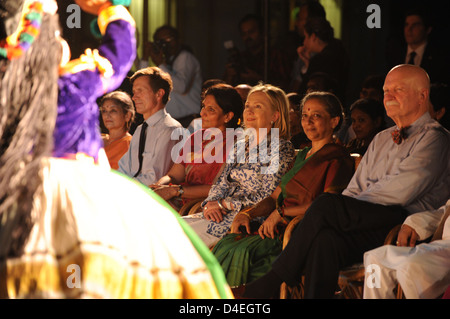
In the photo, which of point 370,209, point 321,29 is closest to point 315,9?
point 321,29

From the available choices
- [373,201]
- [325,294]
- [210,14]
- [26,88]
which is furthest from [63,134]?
[210,14]

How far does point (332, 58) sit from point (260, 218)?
6.38 ft

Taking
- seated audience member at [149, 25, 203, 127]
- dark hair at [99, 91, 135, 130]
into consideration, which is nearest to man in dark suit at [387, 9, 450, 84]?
seated audience member at [149, 25, 203, 127]

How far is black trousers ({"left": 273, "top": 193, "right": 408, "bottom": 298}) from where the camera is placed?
302 centimetres

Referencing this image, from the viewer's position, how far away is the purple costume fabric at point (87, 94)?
1880 millimetres

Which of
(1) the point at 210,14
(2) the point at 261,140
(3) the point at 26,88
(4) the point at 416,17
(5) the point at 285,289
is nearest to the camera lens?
(3) the point at 26,88

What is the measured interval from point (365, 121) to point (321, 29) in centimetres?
133

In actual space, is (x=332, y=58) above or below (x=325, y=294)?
above

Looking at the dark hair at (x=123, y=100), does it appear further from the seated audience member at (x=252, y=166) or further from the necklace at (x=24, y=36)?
the necklace at (x=24, y=36)

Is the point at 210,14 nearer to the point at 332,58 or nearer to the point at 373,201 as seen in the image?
the point at 332,58

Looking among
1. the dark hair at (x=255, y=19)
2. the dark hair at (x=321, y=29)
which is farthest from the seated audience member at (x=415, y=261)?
the dark hair at (x=255, y=19)

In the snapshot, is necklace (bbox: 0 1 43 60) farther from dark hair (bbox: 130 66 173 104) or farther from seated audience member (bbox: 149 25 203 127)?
seated audience member (bbox: 149 25 203 127)

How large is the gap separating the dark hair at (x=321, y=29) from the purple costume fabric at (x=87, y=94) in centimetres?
343

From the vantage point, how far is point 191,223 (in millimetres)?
3838
